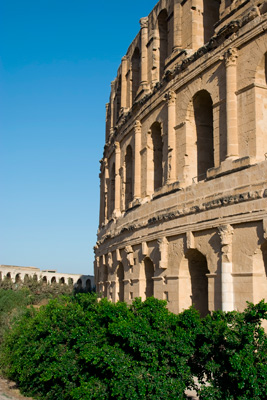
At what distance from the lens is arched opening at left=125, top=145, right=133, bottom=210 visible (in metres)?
22.9

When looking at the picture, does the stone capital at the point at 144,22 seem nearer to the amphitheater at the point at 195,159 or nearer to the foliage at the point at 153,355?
the amphitheater at the point at 195,159

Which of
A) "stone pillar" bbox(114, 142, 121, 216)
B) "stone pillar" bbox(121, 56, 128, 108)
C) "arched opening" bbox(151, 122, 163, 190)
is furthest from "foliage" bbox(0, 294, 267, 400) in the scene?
"stone pillar" bbox(121, 56, 128, 108)

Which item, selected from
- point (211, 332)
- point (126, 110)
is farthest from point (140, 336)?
point (126, 110)

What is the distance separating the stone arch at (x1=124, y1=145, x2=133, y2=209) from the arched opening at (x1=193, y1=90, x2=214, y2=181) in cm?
658

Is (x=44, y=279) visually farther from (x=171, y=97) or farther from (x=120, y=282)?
(x=171, y=97)

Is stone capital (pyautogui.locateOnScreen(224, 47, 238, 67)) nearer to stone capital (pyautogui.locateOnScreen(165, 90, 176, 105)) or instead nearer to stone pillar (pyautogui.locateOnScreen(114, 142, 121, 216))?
stone capital (pyautogui.locateOnScreen(165, 90, 176, 105))

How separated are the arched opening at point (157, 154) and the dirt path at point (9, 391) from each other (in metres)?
9.08

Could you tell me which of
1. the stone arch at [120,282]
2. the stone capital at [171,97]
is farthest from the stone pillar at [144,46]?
the stone arch at [120,282]

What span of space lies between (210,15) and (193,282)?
932 cm

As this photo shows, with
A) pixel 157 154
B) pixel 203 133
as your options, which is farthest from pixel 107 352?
pixel 157 154

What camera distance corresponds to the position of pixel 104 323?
12.2m

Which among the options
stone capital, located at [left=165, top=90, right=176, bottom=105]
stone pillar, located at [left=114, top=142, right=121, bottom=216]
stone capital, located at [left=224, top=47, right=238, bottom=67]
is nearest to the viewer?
stone capital, located at [left=224, top=47, right=238, bottom=67]

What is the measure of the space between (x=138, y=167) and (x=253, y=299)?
31.1 feet

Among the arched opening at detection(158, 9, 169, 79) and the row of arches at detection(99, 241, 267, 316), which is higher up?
the arched opening at detection(158, 9, 169, 79)
